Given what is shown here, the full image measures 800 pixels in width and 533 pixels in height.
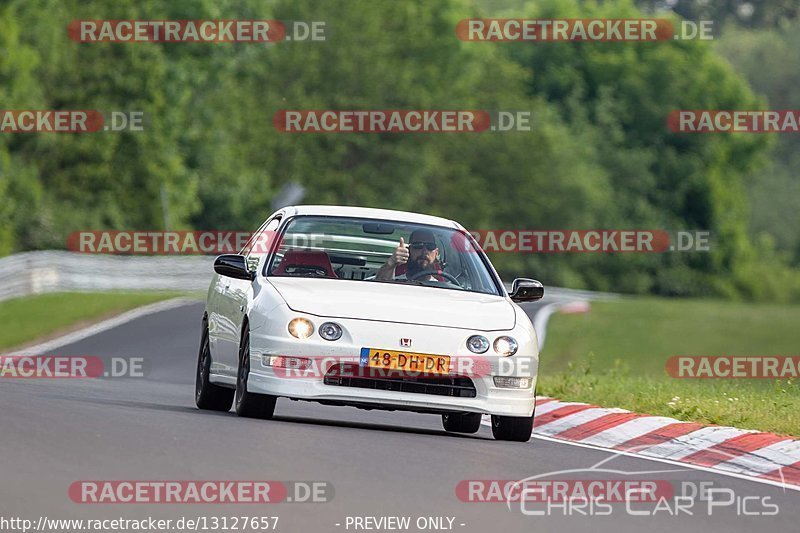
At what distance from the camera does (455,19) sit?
92125 mm

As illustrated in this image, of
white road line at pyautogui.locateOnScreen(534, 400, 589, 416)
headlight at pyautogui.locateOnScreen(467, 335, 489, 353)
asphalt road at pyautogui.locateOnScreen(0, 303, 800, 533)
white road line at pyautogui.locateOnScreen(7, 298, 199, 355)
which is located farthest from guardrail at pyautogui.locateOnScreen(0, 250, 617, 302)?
headlight at pyautogui.locateOnScreen(467, 335, 489, 353)

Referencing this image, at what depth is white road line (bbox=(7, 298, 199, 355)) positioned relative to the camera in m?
27.1

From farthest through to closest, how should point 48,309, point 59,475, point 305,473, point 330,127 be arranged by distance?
1. point 330,127
2. point 48,309
3. point 305,473
4. point 59,475

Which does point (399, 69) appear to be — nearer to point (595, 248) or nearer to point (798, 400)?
point (595, 248)

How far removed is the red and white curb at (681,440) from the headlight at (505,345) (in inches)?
40.5

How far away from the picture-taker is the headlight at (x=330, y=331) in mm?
12430

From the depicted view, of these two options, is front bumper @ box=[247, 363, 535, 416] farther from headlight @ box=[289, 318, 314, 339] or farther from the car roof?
the car roof

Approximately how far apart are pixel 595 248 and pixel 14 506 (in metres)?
87.0

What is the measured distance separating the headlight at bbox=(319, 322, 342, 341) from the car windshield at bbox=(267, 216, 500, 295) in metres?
1.10

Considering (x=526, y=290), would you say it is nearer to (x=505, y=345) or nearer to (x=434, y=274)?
(x=434, y=274)

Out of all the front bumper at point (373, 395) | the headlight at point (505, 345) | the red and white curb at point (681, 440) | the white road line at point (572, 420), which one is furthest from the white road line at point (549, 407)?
the front bumper at point (373, 395)

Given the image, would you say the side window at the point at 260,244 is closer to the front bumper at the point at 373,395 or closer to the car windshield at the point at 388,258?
the car windshield at the point at 388,258

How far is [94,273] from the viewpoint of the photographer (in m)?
40.7

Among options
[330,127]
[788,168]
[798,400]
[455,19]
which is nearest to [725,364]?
[798,400]
